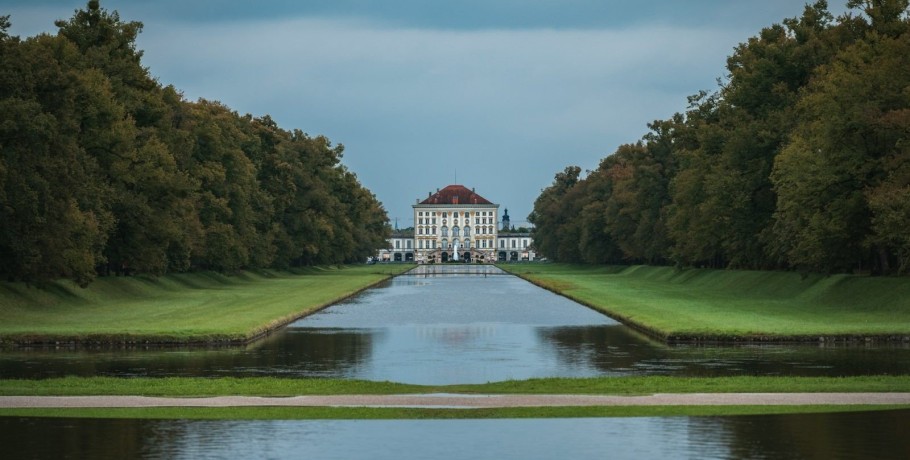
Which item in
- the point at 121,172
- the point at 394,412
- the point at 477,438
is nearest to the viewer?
the point at 477,438

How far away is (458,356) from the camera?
33.7 meters

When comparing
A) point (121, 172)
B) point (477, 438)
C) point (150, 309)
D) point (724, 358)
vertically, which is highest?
point (121, 172)

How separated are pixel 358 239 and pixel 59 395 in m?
123

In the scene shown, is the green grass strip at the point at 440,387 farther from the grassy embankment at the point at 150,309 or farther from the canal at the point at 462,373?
the grassy embankment at the point at 150,309

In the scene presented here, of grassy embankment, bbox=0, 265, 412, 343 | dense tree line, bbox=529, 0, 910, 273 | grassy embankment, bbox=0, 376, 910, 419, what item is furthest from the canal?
dense tree line, bbox=529, 0, 910, 273

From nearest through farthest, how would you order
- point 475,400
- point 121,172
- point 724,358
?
point 475,400
point 724,358
point 121,172

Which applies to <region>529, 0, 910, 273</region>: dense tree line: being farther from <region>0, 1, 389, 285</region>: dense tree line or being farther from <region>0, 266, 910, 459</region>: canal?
<region>0, 1, 389, 285</region>: dense tree line

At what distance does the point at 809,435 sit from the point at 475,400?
614 cm

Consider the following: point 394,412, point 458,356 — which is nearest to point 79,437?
point 394,412

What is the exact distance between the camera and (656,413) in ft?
67.3

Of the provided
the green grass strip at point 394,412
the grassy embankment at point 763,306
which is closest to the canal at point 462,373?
the green grass strip at point 394,412

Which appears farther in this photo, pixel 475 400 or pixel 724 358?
pixel 724 358

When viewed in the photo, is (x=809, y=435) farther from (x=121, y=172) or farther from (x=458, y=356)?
(x=121, y=172)

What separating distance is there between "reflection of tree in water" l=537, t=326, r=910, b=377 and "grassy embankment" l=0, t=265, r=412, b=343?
10.3m
